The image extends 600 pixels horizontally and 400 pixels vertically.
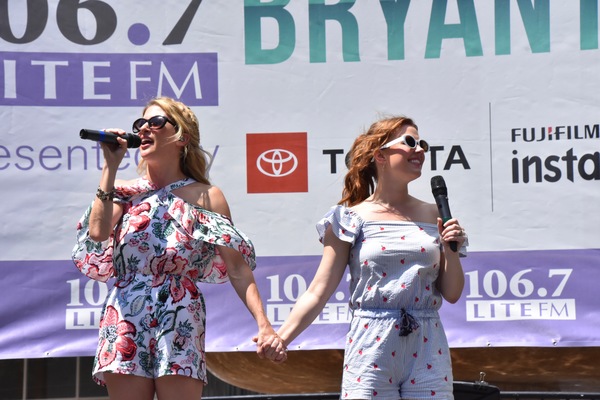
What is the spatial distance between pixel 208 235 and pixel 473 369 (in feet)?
6.33

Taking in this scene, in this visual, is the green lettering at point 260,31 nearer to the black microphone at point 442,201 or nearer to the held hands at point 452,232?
the black microphone at point 442,201

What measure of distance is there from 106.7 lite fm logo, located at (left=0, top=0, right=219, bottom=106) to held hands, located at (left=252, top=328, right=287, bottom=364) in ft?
5.53

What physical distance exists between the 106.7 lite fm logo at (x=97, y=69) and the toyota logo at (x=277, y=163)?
383 millimetres

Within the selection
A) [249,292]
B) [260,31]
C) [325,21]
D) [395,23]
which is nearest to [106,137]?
[249,292]

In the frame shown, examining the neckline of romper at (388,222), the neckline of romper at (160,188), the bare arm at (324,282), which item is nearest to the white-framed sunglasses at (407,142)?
the neckline of romper at (388,222)

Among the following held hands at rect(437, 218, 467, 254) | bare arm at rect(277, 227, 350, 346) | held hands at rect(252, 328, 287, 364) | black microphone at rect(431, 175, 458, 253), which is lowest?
held hands at rect(252, 328, 287, 364)

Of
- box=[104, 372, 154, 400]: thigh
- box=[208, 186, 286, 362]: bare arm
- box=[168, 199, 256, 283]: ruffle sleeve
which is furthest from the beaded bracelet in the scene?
box=[104, 372, 154, 400]: thigh

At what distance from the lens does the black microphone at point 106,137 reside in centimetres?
320

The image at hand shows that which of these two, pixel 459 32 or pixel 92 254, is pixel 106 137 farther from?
pixel 459 32

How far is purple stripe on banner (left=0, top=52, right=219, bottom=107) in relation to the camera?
482 centimetres

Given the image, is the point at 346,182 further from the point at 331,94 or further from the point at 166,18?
the point at 166,18

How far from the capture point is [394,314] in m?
3.40

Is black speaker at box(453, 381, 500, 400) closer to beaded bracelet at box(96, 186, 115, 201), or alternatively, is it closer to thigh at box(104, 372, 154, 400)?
thigh at box(104, 372, 154, 400)

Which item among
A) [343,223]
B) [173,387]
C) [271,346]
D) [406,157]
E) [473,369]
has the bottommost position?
[473,369]
